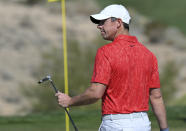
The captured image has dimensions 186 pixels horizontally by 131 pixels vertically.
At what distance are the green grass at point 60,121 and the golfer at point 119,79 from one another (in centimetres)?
433

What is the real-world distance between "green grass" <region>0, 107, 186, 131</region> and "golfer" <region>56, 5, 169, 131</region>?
14.2ft

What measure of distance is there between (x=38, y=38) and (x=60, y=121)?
24227 millimetres

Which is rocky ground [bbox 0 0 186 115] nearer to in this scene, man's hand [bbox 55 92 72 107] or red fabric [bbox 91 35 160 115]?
man's hand [bbox 55 92 72 107]

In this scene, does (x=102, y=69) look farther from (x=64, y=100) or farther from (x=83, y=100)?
(x=64, y=100)

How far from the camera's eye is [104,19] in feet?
13.0

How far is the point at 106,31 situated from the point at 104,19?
0.28 ft

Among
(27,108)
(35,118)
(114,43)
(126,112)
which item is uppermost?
(114,43)

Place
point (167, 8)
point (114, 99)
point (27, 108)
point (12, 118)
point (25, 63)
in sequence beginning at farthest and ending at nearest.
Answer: point (167, 8) < point (25, 63) < point (27, 108) < point (12, 118) < point (114, 99)

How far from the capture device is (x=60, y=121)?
9.34 meters

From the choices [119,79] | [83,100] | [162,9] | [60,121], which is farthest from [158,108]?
[162,9]

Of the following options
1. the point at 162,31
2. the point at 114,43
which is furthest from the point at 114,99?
the point at 162,31

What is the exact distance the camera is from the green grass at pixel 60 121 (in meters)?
8.40

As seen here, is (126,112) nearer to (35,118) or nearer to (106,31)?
(106,31)

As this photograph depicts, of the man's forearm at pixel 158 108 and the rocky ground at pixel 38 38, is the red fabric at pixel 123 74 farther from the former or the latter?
the rocky ground at pixel 38 38
